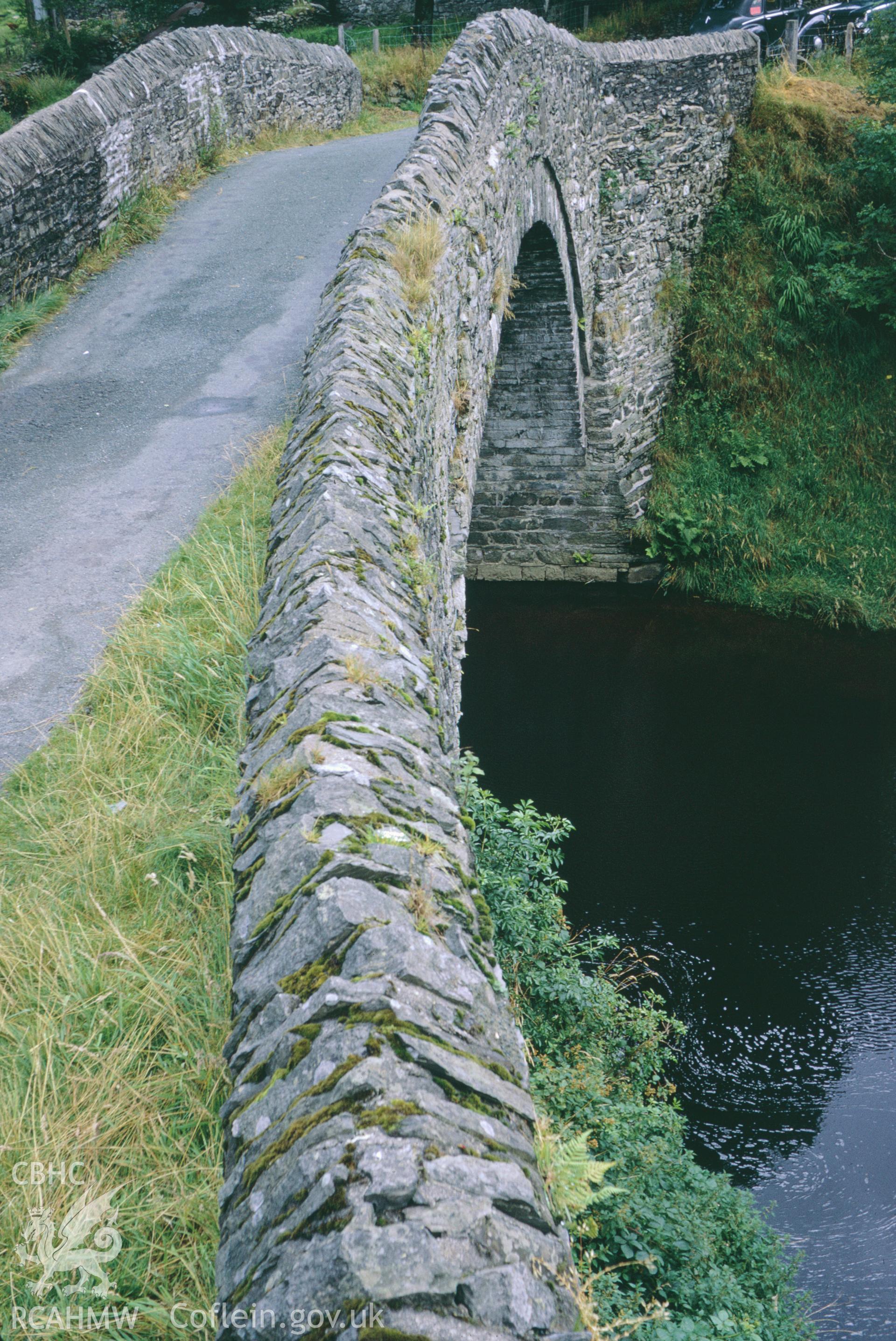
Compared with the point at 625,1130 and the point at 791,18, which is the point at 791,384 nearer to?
the point at 791,18

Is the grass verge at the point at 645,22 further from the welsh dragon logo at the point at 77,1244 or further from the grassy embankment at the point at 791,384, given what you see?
the welsh dragon logo at the point at 77,1244

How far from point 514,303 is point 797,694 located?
5.48 m

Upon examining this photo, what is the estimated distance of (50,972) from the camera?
257 centimetres

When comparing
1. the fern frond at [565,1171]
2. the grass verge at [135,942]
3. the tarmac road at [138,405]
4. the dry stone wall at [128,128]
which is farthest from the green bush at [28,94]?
the fern frond at [565,1171]

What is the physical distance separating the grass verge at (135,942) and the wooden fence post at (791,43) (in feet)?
45.5

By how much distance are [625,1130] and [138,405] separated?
5.58 m

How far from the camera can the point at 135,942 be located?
2641mm

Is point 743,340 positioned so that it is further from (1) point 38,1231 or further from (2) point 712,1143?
(1) point 38,1231

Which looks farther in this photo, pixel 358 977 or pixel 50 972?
pixel 50 972

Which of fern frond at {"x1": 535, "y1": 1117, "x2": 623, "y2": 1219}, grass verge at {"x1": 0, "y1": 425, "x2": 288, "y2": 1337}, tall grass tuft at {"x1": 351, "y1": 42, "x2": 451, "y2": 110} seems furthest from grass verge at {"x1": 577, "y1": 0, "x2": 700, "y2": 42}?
fern frond at {"x1": 535, "y1": 1117, "x2": 623, "y2": 1219}

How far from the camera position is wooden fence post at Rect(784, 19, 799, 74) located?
13.8m

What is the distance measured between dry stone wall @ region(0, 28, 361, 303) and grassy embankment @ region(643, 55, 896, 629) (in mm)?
6180

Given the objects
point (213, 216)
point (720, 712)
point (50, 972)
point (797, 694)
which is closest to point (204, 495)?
point (50, 972)

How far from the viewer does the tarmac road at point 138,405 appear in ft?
14.8
